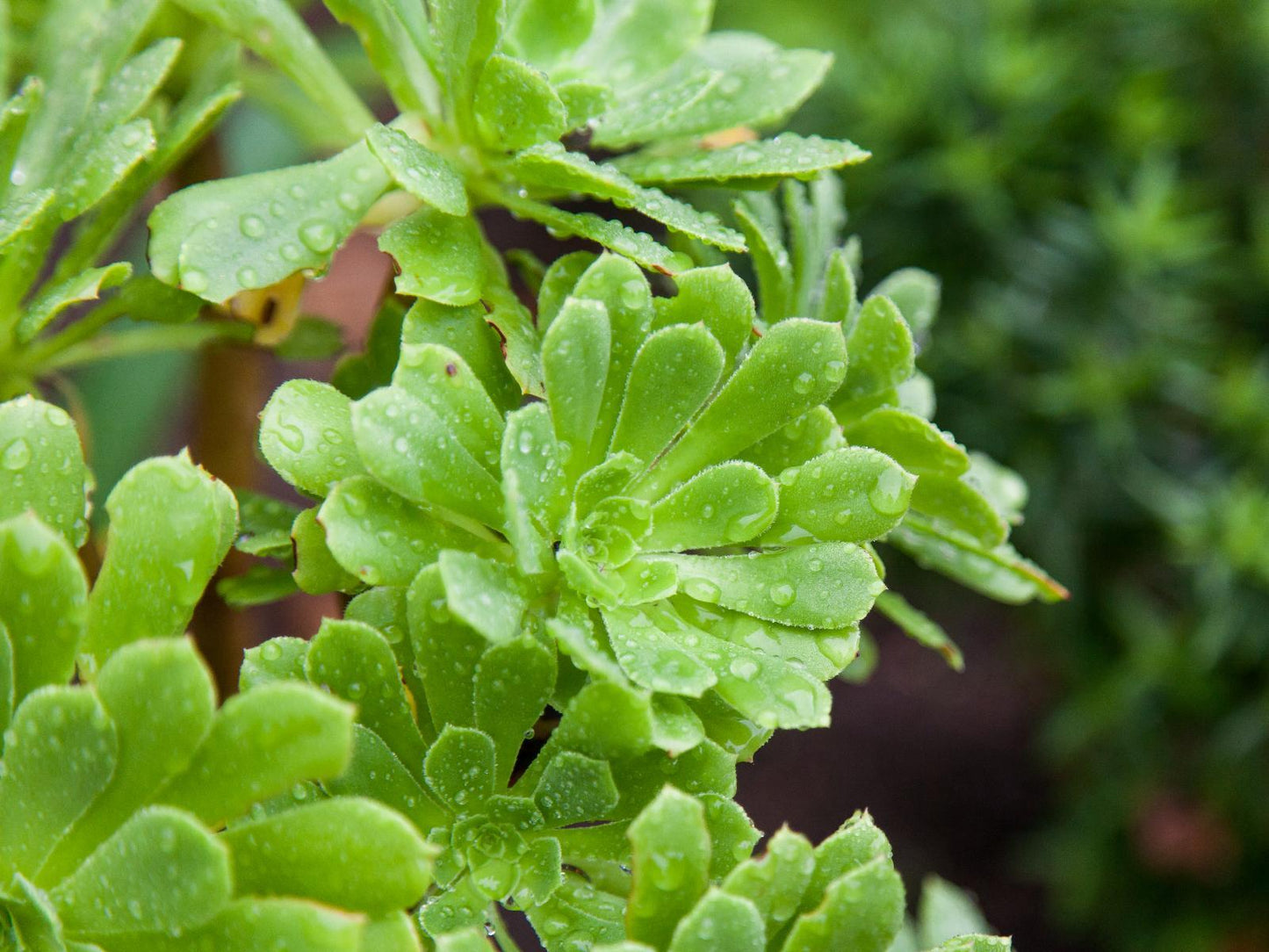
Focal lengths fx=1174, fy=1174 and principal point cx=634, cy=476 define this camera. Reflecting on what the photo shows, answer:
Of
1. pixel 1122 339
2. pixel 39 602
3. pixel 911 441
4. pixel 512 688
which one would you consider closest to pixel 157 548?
pixel 39 602

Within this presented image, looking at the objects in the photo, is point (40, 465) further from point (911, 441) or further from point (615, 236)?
point (911, 441)

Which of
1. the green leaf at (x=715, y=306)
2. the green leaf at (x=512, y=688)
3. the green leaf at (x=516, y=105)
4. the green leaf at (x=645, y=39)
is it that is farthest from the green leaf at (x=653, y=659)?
the green leaf at (x=645, y=39)

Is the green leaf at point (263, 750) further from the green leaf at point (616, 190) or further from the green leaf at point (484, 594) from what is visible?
the green leaf at point (616, 190)

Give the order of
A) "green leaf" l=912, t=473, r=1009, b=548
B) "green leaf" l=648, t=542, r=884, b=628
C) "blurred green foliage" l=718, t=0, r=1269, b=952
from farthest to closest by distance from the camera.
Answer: "blurred green foliage" l=718, t=0, r=1269, b=952
"green leaf" l=912, t=473, r=1009, b=548
"green leaf" l=648, t=542, r=884, b=628

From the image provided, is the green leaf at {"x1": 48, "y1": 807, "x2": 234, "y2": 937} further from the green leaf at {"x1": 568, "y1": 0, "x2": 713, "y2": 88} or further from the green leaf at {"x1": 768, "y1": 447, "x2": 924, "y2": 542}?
the green leaf at {"x1": 568, "y1": 0, "x2": 713, "y2": 88}

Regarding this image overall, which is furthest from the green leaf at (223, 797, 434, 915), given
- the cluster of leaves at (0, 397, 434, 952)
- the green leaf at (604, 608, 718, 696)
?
the green leaf at (604, 608, 718, 696)

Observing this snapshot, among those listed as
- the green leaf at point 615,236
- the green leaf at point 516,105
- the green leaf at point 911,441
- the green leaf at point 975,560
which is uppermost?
the green leaf at point 516,105
